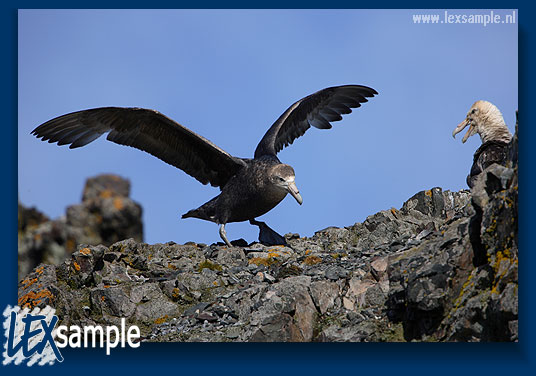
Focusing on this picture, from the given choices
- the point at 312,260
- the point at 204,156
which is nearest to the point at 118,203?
the point at 312,260

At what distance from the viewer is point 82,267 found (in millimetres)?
10602

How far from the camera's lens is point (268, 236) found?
12.9 metres

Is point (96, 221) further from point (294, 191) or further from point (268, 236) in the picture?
point (268, 236)

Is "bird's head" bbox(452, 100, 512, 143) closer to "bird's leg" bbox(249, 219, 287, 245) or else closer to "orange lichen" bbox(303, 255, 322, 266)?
"orange lichen" bbox(303, 255, 322, 266)

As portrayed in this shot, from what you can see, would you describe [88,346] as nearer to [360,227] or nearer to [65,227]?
[65,227]

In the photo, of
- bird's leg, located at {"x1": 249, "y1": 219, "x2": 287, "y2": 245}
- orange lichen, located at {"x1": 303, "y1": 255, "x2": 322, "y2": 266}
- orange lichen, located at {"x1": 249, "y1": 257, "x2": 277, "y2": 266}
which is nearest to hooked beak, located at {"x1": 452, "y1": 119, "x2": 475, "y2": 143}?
orange lichen, located at {"x1": 303, "y1": 255, "x2": 322, "y2": 266}

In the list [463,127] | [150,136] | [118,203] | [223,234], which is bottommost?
[223,234]

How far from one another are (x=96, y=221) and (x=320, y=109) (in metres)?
8.94

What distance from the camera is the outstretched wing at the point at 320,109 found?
48.6 ft

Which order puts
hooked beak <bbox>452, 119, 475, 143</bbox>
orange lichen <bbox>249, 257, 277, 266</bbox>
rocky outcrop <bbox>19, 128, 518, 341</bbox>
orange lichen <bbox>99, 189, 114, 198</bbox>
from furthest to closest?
1. orange lichen <bbox>249, 257, 277, 266</bbox>
2. hooked beak <bbox>452, 119, 475, 143</bbox>
3. rocky outcrop <bbox>19, 128, 518, 341</bbox>
4. orange lichen <bbox>99, 189, 114, 198</bbox>

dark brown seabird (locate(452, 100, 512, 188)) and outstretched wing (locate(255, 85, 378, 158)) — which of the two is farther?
outstretched wing (locate(255, 85, 378, 158))

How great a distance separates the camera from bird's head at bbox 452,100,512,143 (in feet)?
32.9

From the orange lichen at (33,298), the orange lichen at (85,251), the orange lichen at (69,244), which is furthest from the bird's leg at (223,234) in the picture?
the orange lichen at (69,244)

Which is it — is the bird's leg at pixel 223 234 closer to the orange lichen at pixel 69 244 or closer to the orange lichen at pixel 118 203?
the orange lichen at pixel 69 244
